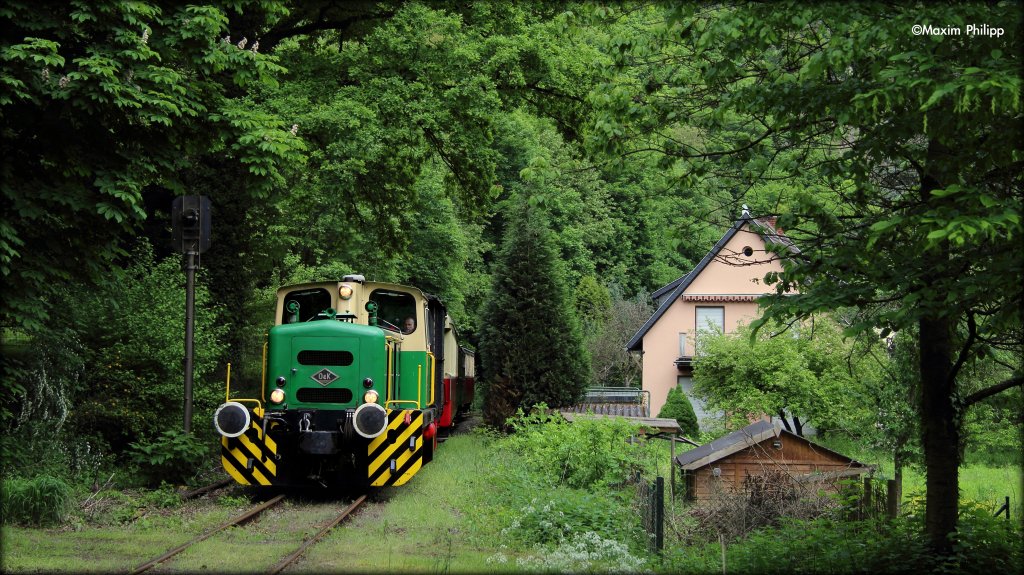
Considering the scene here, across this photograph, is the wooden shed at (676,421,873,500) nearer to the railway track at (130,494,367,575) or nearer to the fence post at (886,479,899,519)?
the fence post at (886,479,899,519)

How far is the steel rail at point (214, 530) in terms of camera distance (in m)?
7.63

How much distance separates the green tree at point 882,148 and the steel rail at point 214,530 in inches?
220

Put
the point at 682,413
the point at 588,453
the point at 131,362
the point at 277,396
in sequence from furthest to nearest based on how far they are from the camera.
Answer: the point at 682,413
the point at 588,453
the point at 131,362
the point at 277,396

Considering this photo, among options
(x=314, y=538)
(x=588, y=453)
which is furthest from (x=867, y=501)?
(x=314, y=538)

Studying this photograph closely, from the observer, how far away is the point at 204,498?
470 inches

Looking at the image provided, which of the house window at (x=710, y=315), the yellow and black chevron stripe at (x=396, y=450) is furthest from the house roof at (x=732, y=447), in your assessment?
the house window at (x=710, y=315)

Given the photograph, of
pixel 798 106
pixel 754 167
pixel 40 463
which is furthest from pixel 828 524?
pixel 40 463

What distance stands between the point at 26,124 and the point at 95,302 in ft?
13.6

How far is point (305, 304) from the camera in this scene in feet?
46.2

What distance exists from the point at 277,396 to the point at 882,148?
8.76 m

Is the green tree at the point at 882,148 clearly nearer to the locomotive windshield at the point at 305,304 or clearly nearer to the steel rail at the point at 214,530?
the steel rail at the point at 214,530

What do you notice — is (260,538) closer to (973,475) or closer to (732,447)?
(732,447)

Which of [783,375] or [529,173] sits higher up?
[529,173]

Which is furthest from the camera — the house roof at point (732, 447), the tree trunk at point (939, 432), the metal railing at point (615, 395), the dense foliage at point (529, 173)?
the metal railing at point (615, 395)
